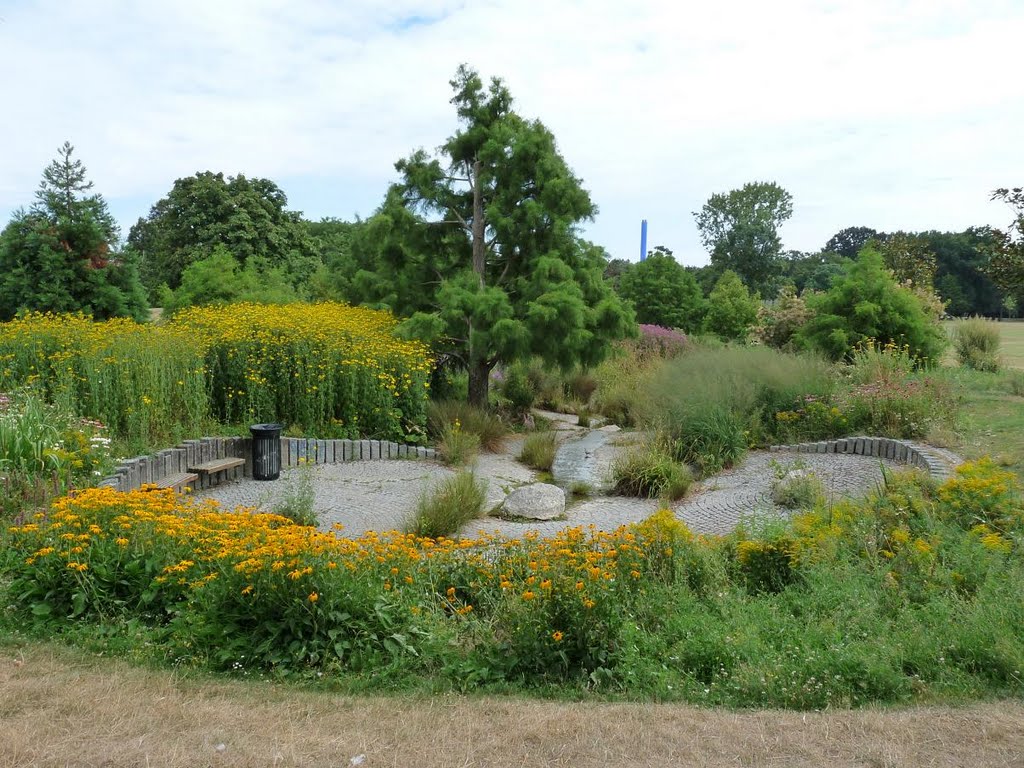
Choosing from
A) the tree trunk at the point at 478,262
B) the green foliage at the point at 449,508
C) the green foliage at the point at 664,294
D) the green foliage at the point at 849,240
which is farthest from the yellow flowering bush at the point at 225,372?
the green foliage at the point at 849,240

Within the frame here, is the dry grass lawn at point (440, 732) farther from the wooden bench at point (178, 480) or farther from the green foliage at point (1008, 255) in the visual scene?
the green foliage at point (1008, 255)

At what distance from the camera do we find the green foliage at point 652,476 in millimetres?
8375

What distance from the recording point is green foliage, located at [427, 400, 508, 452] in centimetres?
1093

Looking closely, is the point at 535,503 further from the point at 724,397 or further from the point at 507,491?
the point at 724,397

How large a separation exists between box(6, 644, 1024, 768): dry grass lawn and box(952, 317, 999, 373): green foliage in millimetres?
14742

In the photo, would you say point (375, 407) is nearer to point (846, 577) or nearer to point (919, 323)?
point (846, 577)

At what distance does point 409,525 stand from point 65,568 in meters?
2.88

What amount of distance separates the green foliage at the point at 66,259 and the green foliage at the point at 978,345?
17.3 meters

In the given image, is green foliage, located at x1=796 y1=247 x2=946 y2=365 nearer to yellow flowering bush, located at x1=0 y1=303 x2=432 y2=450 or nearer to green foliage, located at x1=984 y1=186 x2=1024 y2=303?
green foliage, located at x1=984 y1=186 x2=1024 y2=303

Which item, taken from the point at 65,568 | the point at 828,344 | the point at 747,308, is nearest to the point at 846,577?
the point at 65,568

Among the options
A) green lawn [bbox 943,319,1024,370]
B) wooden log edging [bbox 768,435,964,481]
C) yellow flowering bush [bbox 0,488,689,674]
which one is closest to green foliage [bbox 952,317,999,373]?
green lawn [bbox 943,319,1024,370]

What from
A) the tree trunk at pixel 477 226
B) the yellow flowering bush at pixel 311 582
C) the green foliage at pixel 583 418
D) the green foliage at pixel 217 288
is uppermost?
the tree trunk at pixel 477 226

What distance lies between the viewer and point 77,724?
123 inches

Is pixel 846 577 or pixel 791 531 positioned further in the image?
pixel 791 531
